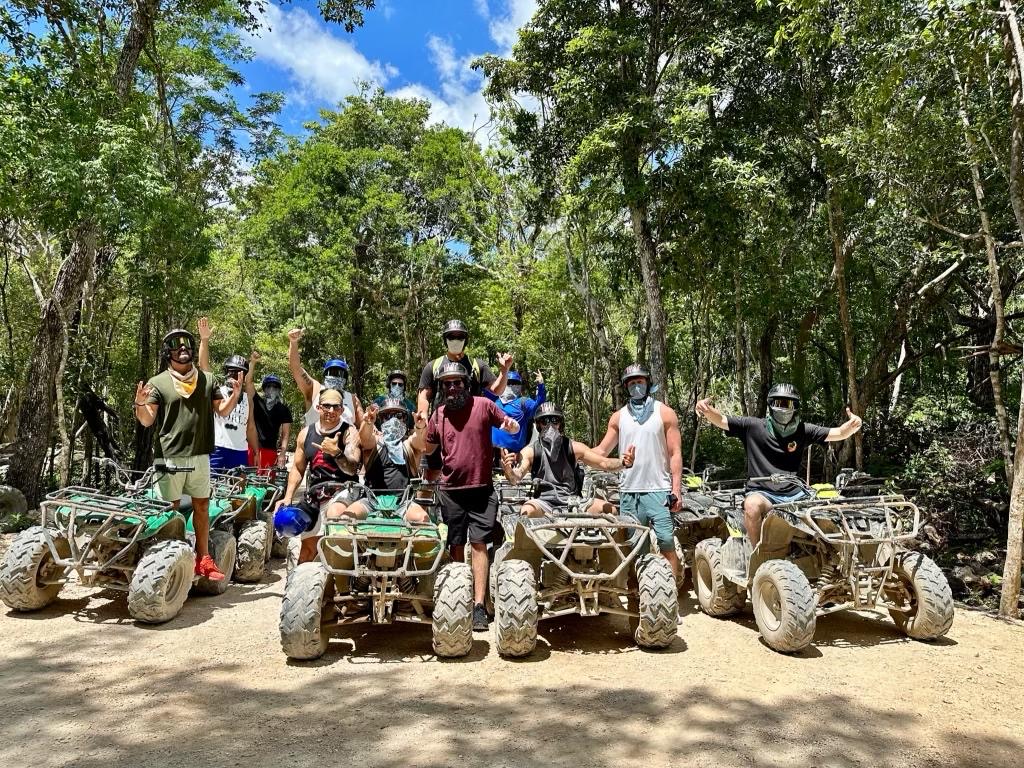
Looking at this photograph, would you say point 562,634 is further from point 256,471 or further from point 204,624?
point 256,471

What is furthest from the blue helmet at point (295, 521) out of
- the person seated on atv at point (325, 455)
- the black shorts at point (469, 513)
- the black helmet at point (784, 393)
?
the black helmet at point (784, 393)

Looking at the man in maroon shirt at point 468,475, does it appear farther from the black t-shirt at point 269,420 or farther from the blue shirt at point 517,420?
the black t-shirt at point 269,420

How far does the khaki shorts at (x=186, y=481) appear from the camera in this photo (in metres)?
5.99

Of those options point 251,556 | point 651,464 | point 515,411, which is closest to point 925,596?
point 651,464

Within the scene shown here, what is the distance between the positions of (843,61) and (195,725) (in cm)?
1413

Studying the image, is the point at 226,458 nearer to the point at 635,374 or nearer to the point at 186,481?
the point at 186,481

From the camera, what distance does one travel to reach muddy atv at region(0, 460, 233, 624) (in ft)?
17.1

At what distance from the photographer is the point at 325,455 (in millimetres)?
5910

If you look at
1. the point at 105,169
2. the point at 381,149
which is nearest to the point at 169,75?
the point at 381,149

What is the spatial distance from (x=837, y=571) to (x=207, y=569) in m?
5.26

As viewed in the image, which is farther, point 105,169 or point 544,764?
point 105,169

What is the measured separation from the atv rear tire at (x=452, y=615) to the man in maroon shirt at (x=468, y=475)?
25.7 inches

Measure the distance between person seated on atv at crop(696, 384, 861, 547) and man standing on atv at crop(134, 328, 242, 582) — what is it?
4.33 m

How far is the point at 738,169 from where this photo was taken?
1335 cm
